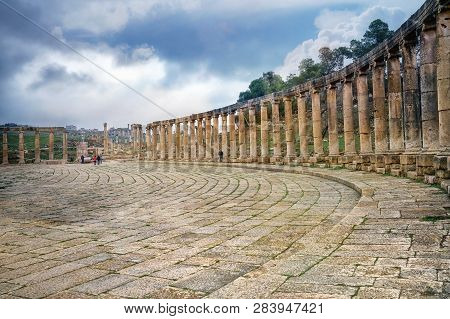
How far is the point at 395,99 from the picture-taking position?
38.4ft

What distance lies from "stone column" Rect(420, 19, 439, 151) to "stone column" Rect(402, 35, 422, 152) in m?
1.18

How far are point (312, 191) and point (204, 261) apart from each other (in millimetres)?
5623

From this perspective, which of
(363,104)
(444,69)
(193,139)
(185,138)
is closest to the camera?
(444,69)

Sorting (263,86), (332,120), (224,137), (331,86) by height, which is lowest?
(332,120)

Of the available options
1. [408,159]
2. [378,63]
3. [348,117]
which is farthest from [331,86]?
[408,159]

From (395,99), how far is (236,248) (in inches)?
382

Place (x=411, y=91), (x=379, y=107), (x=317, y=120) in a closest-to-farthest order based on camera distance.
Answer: (x=411, y=91)
(x=379, y=107)
(x=317, y=120)

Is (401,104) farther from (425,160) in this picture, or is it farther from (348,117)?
(425,160)

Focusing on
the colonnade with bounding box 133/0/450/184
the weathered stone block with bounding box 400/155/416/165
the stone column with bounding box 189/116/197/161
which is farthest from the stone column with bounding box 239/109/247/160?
the weathered stone block with bounding box 400/155/416/165

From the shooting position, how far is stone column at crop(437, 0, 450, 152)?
26.1ft

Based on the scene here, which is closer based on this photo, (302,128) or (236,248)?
(236,248)

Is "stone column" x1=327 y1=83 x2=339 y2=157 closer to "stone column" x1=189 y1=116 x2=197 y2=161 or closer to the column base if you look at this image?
the column base

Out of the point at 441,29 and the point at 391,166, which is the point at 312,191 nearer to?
the point at 391,166

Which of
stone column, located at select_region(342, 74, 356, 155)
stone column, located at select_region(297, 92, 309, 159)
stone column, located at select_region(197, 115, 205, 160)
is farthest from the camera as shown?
stone column, located at select_region(197, 115, 205, 160)
